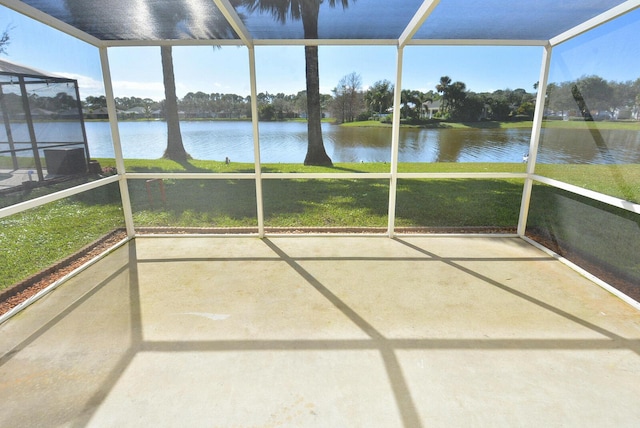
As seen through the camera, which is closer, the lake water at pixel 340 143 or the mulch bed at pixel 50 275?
the mulch bed at pixel 50 275

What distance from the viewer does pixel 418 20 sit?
9.73 ft

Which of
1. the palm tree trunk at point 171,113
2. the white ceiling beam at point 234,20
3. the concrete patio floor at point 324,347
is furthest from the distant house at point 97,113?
the palm tree trunk at point 171,113

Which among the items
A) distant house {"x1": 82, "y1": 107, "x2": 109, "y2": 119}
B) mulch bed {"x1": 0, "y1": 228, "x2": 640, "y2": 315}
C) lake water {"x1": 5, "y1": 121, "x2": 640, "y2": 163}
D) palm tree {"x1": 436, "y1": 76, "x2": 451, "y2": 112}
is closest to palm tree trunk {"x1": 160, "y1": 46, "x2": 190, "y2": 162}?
lake water {"x1": 5, "y1": 121, "x2": 640, "y2": 163}

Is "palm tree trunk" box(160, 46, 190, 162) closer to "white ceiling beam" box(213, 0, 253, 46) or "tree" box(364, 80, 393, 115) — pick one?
"white ceiling beam" box(213, 0, 253, 46)

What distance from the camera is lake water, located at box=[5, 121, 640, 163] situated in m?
4.09

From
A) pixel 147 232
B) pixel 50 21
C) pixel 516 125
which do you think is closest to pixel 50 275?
pixel 147 232

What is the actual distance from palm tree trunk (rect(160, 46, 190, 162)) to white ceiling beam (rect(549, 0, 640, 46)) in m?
6.32

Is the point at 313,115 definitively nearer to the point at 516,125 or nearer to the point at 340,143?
the point at 340,143

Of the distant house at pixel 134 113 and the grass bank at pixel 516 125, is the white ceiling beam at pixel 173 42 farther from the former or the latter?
the grass bank at pixel 516 125

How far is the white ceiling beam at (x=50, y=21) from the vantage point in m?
2.61

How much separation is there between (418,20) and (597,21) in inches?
70.1

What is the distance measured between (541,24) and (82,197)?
5559mm

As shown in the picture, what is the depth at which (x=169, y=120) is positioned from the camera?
663 cm

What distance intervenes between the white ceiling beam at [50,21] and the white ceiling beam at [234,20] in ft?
5.48
